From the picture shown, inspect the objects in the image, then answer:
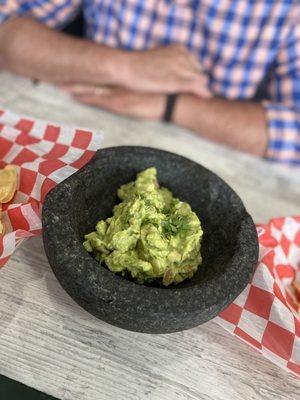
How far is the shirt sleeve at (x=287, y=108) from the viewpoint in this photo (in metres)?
1.81

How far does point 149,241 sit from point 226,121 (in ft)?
3.47

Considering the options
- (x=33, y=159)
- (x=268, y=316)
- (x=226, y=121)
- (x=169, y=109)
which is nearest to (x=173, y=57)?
(x=169, y=109)

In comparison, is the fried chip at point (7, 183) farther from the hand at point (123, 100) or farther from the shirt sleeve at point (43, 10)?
the shirt sleeve at point (43, 10)

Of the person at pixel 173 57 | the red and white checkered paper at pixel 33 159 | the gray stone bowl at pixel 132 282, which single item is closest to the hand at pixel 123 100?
the person at pixel 173 57

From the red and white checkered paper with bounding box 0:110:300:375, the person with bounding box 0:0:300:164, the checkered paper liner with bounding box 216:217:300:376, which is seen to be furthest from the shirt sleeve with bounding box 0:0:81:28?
the checkered paper liner with bounding box 216:217:300:376

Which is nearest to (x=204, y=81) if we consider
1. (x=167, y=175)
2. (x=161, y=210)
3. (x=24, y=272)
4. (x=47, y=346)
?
(x=167, y=175)

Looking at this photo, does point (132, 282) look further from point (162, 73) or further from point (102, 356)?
point (162, 73)

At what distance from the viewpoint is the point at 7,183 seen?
42.3 inches

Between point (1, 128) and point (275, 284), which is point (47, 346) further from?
point (1, 128)

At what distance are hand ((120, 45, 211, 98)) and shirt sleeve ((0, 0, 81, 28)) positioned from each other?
1.27 ft

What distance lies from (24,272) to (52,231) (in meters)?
0.22

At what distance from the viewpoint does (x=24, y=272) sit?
1.07 meters

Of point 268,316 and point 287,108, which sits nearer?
point 268,316

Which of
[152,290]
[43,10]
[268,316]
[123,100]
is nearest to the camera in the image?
[152,290]
